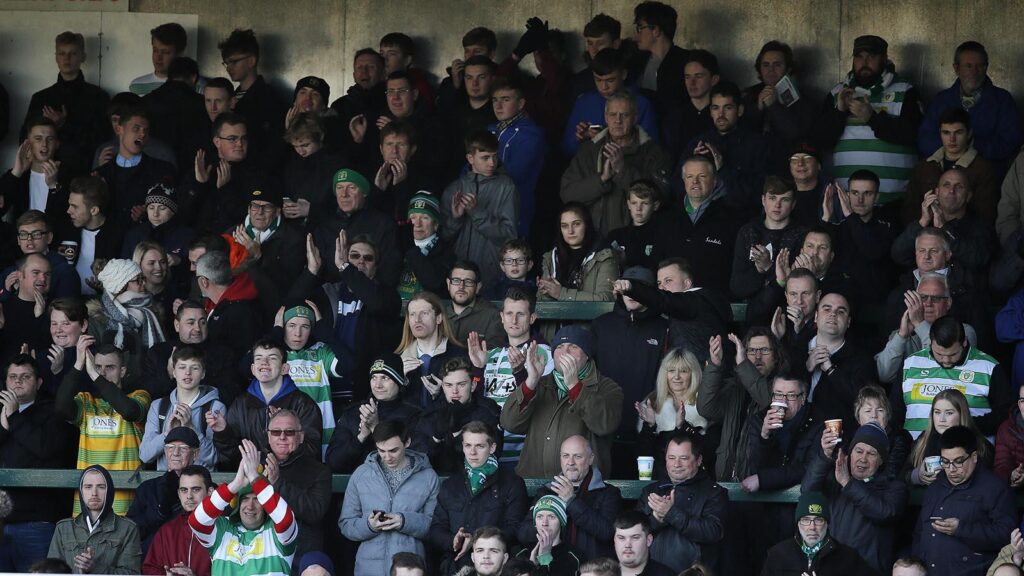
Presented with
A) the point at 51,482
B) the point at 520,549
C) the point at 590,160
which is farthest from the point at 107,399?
the point at 590,160

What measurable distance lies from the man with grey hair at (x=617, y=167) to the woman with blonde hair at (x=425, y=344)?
1771 mm

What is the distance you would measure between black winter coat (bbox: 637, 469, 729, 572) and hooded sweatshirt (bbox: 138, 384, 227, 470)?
2831mm

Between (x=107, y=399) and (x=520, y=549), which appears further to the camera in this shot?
(x=107, y=399)

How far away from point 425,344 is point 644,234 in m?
1.80

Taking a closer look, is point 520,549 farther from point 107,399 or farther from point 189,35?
point 189,35

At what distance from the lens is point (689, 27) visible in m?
16.1

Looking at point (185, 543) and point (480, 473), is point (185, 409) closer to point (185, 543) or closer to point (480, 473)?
point (185, 543)

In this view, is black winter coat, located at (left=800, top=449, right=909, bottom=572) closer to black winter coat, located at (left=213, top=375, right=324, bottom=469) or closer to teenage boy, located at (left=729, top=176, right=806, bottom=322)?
teenage boy, located at (left=729, top=176, right=806, bottom=322)

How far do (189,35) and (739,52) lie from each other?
4.70 m

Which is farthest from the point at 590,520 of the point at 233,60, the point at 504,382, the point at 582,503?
the point at 233,60

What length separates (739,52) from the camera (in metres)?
16.0

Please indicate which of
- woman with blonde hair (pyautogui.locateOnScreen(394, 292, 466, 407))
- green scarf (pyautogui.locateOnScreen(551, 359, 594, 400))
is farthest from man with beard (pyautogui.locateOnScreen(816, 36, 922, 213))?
woman with blonde hair (pyautogui.locateOnScreen(394, 292, 466, 407))

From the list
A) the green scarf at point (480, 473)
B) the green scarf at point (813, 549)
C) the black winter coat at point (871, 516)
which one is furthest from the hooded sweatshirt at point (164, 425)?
the black winter coat at point (871, 516)

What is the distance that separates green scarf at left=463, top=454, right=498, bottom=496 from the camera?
1129 cm
